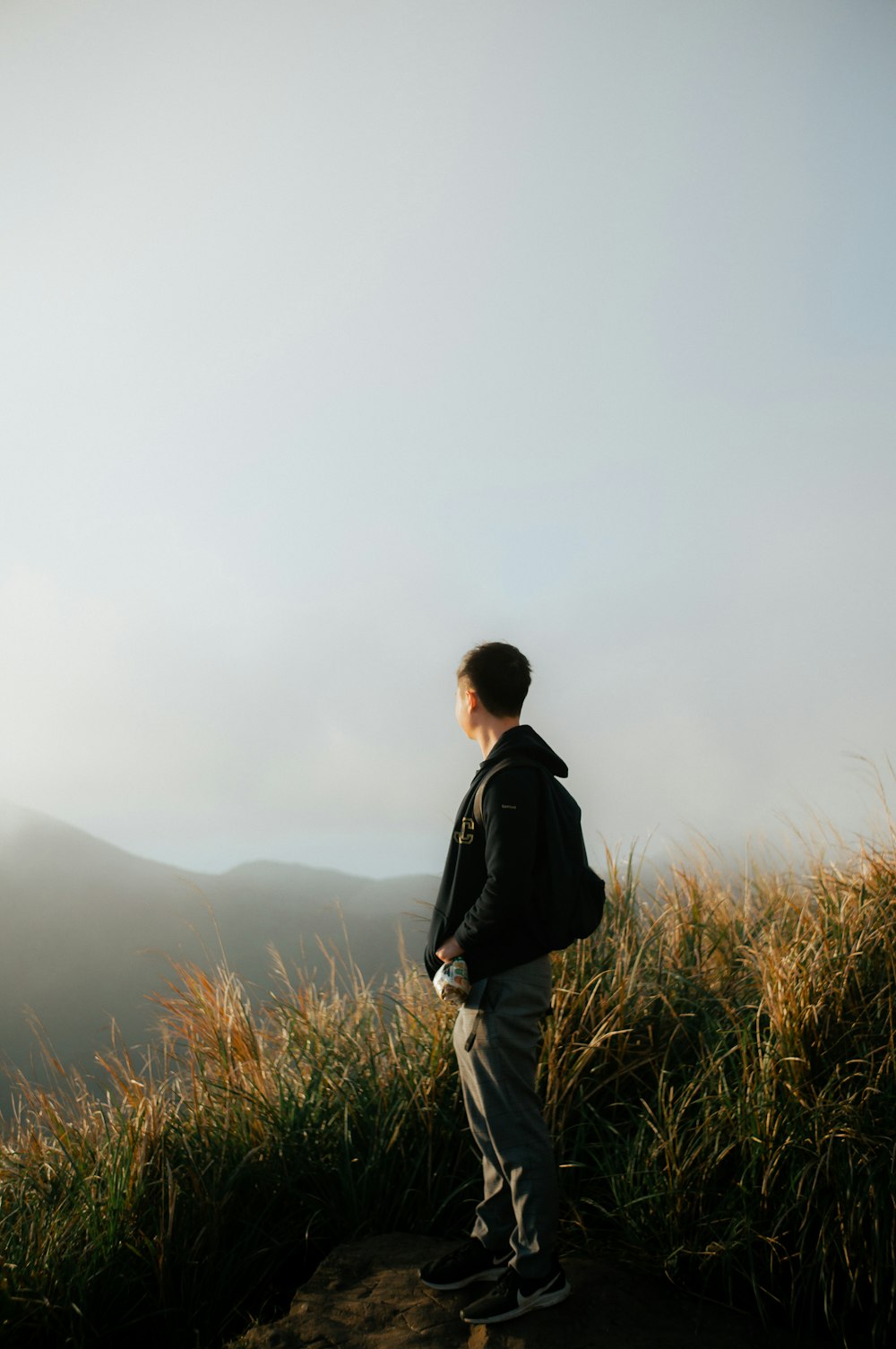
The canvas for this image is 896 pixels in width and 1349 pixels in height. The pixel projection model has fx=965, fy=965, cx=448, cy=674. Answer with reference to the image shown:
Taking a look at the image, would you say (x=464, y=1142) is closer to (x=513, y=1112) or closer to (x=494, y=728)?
(x=513, y=1112)

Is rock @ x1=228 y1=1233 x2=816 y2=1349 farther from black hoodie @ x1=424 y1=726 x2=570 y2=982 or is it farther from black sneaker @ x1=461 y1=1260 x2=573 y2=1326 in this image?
black hoodie @ x1=424 y1=726 x2=570 y2=982

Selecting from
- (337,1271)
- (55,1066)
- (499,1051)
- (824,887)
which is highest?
(824,887)

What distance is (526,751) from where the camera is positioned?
3.23 metres

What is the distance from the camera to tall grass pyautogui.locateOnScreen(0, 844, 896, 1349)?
3.23 meters

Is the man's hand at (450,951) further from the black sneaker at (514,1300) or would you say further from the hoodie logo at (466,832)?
the black sneaker at (514,1300)

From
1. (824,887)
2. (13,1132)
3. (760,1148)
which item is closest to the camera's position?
(760,1148)

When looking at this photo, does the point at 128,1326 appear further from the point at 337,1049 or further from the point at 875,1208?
the point at 875,1208

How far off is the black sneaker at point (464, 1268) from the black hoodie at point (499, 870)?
0.94m

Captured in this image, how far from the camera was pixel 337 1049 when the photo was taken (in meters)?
4.57

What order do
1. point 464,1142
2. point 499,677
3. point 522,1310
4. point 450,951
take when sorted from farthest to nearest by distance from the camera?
point 464,1142, point 499,677, point 450,951, point 522,1310

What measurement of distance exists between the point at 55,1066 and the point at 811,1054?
3514 millimetres

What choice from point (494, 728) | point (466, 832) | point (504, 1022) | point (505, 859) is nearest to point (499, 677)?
point (494, 728)

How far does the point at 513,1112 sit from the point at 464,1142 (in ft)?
3.87

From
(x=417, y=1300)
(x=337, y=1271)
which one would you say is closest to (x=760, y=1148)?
(x=417, y=1300)
